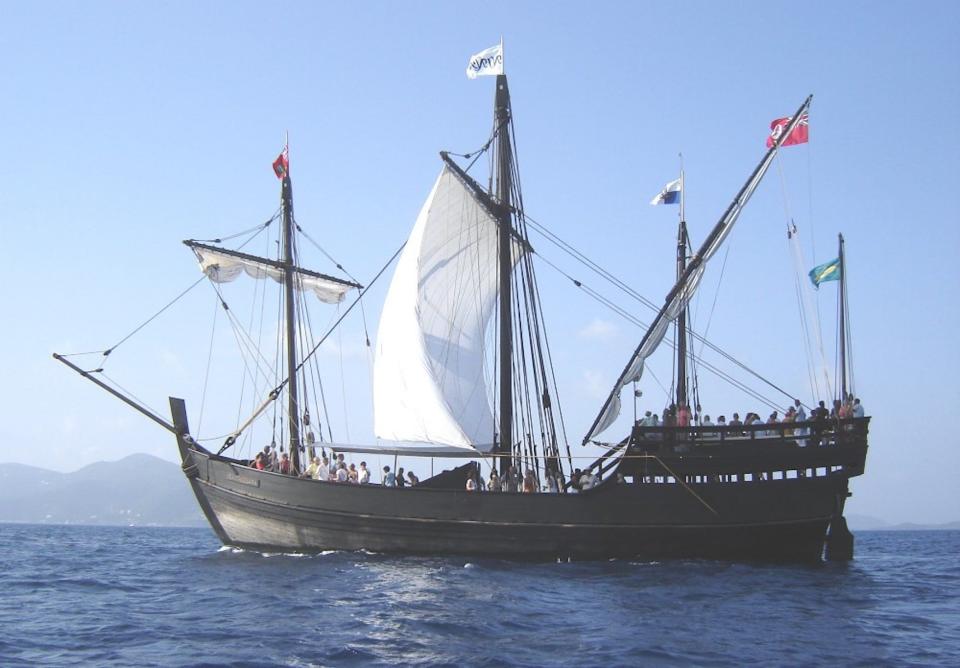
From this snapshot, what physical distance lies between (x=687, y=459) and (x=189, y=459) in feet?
56.2

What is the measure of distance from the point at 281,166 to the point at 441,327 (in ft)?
35.6

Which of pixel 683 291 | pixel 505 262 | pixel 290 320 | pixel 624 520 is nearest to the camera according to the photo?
pixel 624 520

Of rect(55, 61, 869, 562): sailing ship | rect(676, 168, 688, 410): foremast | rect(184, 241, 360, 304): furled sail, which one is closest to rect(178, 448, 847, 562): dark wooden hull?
rect(55, 61, 869, 562): sailing ship

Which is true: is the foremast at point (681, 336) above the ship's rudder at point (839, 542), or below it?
above

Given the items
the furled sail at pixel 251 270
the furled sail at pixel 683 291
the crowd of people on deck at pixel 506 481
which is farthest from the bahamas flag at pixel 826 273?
the furled sail at pixel 251 270

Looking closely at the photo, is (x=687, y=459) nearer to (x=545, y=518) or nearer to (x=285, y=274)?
(x=545, y=518)

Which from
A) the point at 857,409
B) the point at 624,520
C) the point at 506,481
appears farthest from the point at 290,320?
the point at 857,409

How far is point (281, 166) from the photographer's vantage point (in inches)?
1474

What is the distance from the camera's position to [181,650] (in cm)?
1528

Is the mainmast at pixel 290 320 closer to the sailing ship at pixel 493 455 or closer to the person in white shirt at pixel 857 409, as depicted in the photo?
the sailing ship at pixel 493 455

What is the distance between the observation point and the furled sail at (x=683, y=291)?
2972 cm

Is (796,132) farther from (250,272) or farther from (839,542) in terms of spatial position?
(250,272)

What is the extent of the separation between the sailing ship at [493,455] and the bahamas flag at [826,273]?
122 inches

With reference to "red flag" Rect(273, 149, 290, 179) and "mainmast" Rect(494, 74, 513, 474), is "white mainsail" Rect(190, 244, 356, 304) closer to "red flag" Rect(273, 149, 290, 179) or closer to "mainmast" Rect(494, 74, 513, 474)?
"red flag" Rect(273, 149, 290, 179)
